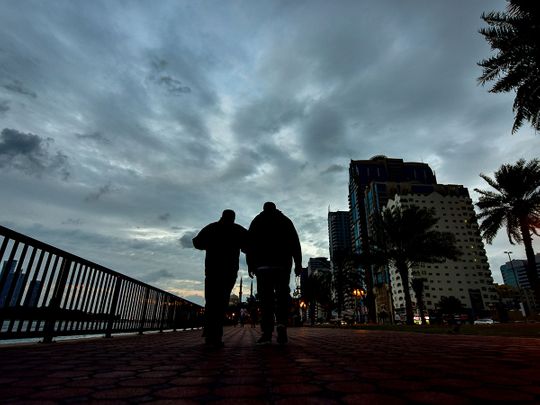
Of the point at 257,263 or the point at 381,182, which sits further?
the point at 381,182

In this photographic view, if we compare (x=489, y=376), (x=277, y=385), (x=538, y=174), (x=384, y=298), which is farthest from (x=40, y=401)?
(x=384, y=298)

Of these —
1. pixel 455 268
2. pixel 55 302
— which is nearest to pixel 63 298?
pixel 55 302

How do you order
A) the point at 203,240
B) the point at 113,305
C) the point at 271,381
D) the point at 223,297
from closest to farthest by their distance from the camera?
the point at 271,381 → the point at 223,297 → the point at 203,240 → the point at 113,305

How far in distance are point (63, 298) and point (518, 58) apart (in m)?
16.5

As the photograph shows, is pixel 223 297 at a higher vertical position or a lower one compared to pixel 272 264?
lower

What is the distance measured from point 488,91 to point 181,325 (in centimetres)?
1597

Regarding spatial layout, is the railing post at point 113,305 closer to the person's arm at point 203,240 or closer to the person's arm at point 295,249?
the person's arm at point 203,240

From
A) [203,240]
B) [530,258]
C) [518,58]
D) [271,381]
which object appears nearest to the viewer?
[271,381]

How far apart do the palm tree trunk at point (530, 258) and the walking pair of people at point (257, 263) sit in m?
20.4

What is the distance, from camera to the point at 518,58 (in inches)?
483

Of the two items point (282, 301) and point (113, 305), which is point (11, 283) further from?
point (282, 301)

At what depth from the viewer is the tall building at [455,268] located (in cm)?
10981

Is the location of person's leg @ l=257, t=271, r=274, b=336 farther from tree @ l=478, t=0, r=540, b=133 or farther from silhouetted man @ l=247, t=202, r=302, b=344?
tree @ l=478, t=0, r=540, b=133

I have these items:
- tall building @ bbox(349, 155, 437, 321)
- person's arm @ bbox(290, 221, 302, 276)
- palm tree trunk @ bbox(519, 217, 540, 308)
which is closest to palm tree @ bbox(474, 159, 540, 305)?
palm tree trunk @ bbox(519, 217, 540, 308)
